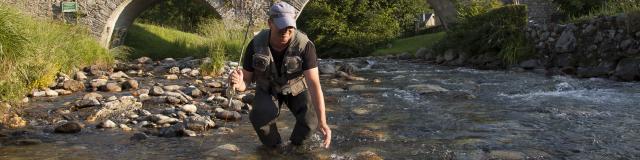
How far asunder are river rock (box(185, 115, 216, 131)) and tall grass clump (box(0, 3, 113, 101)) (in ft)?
8.38

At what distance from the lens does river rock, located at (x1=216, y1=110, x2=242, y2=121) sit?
6566 mm

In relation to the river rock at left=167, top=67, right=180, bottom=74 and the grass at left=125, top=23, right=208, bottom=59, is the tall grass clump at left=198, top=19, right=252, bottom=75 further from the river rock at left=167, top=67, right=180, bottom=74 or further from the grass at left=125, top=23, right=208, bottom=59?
the grass at left=125, top=23, right=208, bottom=59

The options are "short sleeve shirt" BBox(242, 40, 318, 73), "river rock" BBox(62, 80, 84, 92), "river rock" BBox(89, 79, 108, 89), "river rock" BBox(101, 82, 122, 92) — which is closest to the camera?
"short sleeve shirt" BBox(242, 40, 318, 73)

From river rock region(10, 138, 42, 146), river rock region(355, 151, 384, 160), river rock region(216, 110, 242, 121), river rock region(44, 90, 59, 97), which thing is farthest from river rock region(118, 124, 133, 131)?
river rock region(44, 90, 59, 97)

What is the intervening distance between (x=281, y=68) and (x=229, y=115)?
2221 mm

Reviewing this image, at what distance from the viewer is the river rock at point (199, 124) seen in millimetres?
5926

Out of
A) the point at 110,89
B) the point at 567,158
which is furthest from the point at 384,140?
the point at 110,89

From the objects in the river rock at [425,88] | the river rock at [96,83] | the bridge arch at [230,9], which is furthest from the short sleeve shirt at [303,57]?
the bridge arch at [230,9]

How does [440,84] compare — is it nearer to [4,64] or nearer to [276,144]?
[276,144]

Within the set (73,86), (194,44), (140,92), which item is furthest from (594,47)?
(194,44)

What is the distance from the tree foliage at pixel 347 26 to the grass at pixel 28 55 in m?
11.2

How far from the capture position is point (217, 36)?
541 inches

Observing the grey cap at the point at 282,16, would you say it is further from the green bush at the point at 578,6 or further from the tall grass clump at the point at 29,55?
the green bush at the point at 578,6

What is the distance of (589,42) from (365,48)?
11139 millimetres
